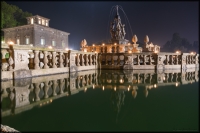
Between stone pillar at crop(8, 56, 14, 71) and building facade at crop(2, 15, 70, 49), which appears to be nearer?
stone pillar at crop(8, 56, 14, 71)

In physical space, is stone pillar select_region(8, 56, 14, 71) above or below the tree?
below

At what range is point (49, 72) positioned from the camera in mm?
10398

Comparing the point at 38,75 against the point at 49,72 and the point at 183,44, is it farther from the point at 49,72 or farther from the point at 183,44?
the point at 183,44

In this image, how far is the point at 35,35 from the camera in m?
37.6

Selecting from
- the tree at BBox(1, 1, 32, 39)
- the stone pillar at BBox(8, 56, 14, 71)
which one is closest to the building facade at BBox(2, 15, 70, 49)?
the tree at BBox(1, 1, 32, 39)

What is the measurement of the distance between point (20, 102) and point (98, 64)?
11.8 metres

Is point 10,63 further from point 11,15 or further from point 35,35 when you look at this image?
point 11,15

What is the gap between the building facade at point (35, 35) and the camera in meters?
37.8

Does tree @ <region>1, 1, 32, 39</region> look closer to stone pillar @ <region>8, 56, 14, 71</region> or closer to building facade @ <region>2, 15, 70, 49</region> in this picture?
building facade @ <region>2, 15, 70, 49</region>

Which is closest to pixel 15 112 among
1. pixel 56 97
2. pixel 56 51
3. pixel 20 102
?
pixel 20 102

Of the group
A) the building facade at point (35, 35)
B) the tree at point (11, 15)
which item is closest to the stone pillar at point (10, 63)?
the building facade at point (35, 35)

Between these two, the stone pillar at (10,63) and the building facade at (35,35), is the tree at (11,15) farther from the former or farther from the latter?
the stone pillar at (10,63)

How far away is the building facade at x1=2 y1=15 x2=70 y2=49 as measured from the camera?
124 feet

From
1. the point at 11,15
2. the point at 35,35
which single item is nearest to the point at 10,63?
the point at 35,35
